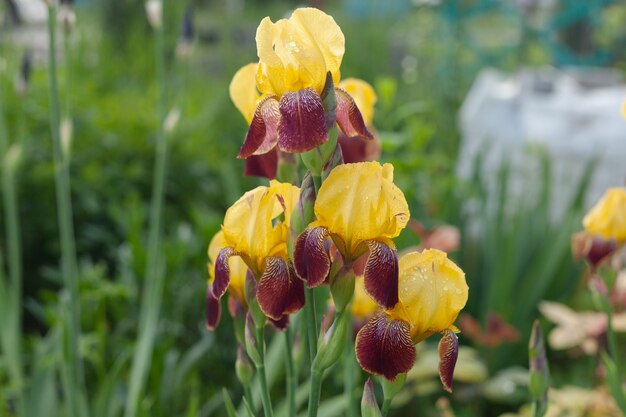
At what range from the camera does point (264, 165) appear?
3.14 feet

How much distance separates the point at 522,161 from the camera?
3.36 metres

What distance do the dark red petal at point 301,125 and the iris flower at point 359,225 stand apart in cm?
4

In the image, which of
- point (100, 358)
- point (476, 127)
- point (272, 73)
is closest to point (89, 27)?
point (476, 127)

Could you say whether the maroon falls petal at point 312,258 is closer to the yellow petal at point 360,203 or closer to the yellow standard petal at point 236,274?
the yellow petal at point 360,203

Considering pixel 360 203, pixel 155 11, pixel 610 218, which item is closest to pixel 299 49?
pixel 360 203

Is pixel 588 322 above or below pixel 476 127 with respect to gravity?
above

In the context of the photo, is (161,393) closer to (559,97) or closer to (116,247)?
(116,247)

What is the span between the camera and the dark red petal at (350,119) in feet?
2.46

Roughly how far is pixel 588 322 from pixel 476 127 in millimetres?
2227

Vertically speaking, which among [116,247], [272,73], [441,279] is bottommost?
[116,247]

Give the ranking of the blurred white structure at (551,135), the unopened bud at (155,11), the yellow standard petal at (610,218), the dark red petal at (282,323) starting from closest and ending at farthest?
the dark red petal at (282,323)
the yellow standard petal at (610,218)
the unopened bud at (155,11)
the blurred white structure at (551,135)

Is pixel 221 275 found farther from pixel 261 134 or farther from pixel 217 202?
pixel 217 202

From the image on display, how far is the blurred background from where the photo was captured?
6.34 ft

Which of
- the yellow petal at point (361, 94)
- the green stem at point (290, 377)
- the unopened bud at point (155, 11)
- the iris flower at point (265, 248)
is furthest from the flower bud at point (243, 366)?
the unopened bud at point (155, 11)
